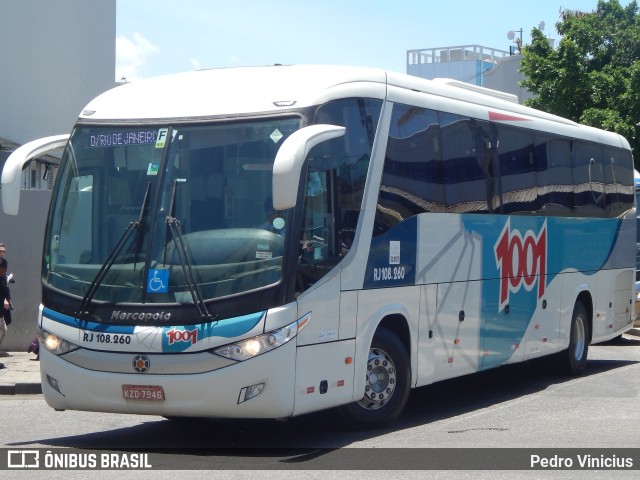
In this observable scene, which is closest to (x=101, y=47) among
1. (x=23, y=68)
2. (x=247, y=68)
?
(x=23, y=68)

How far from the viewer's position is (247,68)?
10.4 metres

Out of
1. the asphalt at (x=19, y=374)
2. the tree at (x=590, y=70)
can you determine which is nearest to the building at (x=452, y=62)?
the tree at (x=590, y=70)

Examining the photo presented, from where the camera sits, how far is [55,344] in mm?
9508

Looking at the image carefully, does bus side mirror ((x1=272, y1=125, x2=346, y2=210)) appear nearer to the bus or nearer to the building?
the bus

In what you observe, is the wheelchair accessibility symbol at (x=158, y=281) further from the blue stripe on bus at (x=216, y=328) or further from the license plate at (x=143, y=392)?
the license plate at (x=143, y=392)

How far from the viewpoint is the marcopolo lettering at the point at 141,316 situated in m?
8.95

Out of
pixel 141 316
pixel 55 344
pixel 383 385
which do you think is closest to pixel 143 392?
pixel 141 316

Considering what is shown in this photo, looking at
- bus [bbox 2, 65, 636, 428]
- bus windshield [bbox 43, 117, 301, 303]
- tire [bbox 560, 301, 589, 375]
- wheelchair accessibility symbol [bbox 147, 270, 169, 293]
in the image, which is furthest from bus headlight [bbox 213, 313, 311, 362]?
tire [bbox 560, 301, 589, 375]

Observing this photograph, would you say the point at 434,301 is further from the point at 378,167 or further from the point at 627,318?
the point at 627,318

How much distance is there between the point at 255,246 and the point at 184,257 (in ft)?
2.00

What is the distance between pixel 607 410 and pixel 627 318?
5977mm

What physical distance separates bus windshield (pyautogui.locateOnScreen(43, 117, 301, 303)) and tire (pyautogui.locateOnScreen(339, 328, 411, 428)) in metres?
1.94

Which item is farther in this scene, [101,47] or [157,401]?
[101,47]

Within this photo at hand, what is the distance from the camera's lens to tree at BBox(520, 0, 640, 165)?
3291 centimetres
